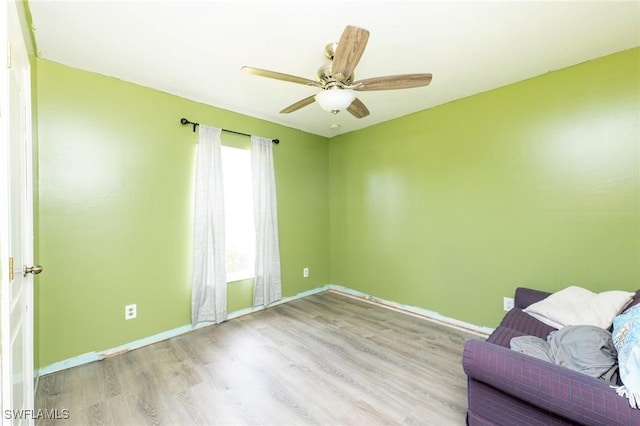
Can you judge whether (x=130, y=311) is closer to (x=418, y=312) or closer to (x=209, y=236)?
(x=209, y=236)

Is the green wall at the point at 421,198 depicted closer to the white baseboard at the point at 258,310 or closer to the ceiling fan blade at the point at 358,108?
the white baseboard at the point at 258,310

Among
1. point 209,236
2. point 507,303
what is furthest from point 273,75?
point 507,303

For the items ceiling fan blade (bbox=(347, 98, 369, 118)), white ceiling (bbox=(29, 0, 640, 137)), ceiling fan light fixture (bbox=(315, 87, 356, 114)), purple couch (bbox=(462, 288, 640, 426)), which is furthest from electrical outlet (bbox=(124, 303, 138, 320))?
purple couch (bbox=(462, 288, 640, 426))

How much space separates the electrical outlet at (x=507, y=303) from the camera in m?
2.58

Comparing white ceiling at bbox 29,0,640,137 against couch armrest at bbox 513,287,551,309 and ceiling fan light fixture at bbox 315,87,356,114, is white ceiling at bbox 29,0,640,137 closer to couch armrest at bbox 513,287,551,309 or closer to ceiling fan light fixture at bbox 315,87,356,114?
ceiling fan light fixture at bbox 315,87,356,114

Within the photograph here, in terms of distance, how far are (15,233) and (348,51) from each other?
1.79 meters

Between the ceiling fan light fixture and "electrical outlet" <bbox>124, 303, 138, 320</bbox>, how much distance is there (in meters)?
2.48

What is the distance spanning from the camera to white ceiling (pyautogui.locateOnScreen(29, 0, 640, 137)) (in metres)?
1.60

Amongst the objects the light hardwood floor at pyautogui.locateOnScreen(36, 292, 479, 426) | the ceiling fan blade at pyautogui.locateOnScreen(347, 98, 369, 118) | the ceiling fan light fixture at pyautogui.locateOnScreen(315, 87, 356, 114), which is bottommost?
the light hardwood floor at pyautogui.locateOnScreen(36, 292, 479, 426)

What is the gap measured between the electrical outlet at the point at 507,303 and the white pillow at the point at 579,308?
0.49 metres

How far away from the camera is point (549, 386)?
1.17 m

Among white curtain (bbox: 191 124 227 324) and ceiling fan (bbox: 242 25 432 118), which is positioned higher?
ceiling fan (bbox: 242 25 432 118)

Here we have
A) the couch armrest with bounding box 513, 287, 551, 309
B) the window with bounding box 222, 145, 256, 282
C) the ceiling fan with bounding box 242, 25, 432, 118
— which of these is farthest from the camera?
the window with bounding box 222, 145, 256, 282

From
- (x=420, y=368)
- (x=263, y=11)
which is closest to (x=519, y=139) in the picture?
(x=420, y=368)
